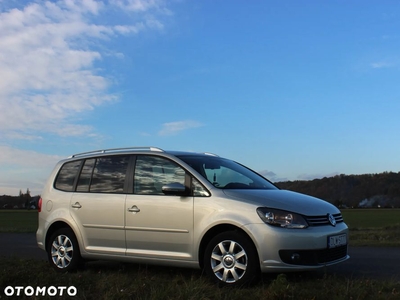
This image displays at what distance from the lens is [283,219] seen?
5.32 meters

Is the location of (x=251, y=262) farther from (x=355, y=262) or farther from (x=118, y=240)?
(x=355, y=262)

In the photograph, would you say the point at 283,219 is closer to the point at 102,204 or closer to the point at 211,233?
the point at 211,233

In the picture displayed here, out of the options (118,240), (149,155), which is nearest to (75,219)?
(118,240)

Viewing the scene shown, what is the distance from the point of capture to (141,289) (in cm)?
508

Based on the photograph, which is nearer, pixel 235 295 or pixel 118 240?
pixel 235 295

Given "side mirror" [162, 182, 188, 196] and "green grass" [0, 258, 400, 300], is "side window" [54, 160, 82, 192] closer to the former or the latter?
"green grass" [0, 258, 400, 300]

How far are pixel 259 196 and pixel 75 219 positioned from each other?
2.98 m

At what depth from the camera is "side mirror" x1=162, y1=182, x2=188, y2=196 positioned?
5891 mm

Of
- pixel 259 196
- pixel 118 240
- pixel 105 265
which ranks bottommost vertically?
pixel 105 265

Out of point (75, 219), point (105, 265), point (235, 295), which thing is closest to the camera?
point (235, 295)

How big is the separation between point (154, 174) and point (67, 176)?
1899 mm

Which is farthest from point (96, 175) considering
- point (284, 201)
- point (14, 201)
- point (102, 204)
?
point (14, 201)

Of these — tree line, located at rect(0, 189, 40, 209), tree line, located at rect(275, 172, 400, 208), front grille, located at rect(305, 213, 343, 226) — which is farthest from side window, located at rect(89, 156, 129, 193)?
tree line, located at rect(0, 189, 40, 209)

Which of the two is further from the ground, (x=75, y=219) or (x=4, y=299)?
(x=75, y=219)
